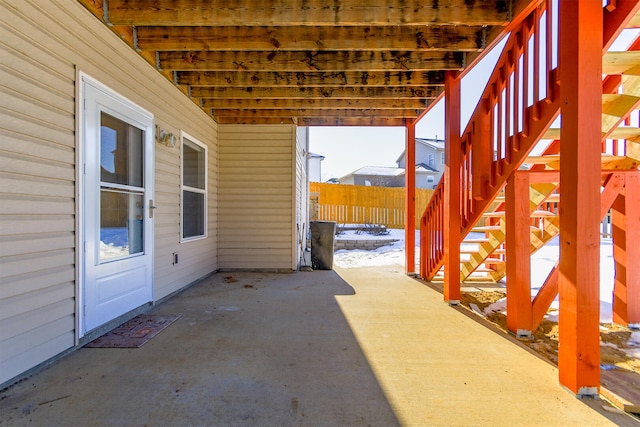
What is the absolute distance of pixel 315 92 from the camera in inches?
160

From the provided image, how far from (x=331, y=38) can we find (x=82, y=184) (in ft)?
8.74

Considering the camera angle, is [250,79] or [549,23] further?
[250,79]

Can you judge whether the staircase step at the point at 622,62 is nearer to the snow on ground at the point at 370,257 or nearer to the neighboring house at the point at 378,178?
the snow on ground at the point at 370,257

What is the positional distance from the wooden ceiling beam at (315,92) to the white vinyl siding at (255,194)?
105cm

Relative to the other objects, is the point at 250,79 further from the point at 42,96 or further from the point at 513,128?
the point at 513,128

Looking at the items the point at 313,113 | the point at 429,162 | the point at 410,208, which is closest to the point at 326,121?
the point at 313,113

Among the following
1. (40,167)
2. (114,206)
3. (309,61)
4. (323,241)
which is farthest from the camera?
(323,241)

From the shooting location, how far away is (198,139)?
4383 millimetres

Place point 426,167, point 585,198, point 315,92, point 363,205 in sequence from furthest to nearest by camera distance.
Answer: point 426,167 → point 363,205 → point 315,92 → point 585,198

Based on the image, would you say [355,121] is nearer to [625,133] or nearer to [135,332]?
[625,133]

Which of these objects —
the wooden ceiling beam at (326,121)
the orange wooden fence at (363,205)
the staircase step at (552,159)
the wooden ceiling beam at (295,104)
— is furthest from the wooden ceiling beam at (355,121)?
the orange wooden fence at (363,205)

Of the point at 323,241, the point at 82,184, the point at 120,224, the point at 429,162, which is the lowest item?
the point at 323,241

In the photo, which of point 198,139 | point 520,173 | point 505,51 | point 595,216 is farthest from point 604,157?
point 198,139

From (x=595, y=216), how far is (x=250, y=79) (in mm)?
3744
